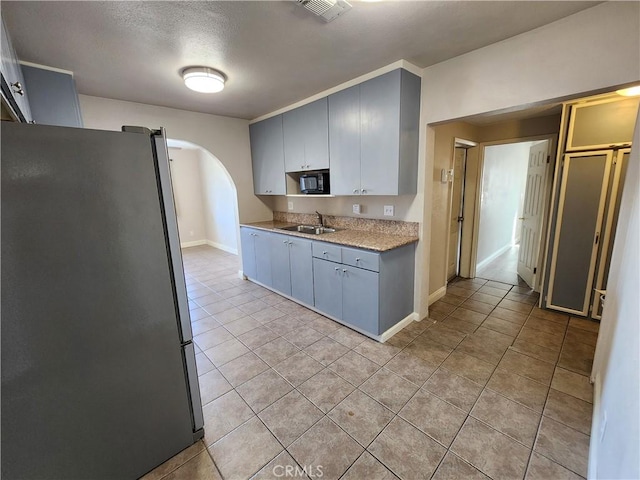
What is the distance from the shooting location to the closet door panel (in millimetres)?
2697

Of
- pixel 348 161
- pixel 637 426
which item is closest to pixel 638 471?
pixel 637 426

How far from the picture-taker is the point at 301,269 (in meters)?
3.23

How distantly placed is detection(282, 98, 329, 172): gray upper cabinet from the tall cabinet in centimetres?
253

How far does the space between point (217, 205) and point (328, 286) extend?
4584mm

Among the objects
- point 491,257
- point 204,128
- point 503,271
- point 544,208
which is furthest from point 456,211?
point 204,128

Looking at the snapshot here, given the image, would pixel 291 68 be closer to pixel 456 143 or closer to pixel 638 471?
pixel 456 143

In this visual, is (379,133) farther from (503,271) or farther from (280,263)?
(503,271)

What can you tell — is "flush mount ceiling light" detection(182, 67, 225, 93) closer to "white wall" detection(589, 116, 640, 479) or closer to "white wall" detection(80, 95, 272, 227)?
"white wall" detection(80, 95, 272, 227)

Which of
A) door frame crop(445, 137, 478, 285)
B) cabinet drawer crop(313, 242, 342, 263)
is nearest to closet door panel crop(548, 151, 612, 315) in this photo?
door frame crop(445, 137, 478, 285)

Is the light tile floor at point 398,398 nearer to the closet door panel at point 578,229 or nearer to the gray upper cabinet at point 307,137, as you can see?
the closet door panel at point 578,229

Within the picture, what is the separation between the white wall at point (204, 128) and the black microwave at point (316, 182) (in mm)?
1302

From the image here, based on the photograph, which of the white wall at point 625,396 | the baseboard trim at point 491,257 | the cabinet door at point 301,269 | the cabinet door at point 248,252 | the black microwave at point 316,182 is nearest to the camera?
the white wall at point 625,396

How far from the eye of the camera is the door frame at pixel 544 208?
11.1 feet

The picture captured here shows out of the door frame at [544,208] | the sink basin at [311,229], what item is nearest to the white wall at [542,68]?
the sink basin at [311,229]
